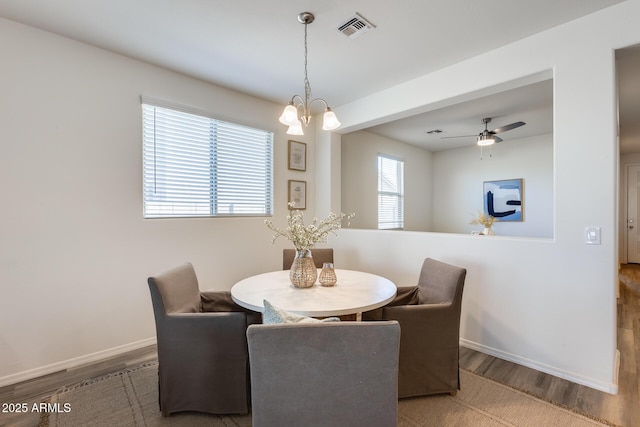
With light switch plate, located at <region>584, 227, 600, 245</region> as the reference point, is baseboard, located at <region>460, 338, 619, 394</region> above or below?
below

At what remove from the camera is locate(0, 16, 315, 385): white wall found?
7.19 ft

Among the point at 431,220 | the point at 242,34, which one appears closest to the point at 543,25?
the point at 242,34

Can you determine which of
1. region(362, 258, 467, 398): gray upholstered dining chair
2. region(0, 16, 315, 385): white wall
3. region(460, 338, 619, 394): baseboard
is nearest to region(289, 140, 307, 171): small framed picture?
region(0, 16, 315, 385): white wall

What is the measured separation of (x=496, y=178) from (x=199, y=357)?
5.89 meters

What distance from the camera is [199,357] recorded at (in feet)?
5.74

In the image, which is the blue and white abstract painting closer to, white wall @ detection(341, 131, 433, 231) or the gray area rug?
white wall @ detection(341, 131, 433, 231)

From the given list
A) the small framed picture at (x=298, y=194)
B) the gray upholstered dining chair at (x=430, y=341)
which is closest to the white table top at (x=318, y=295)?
the gray upholstered dining chair at (x=430, y=341)

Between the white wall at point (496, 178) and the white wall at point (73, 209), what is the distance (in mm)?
5225

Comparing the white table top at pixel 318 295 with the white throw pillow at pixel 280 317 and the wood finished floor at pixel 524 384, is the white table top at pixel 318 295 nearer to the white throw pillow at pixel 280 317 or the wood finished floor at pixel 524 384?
the white throw pillow at pixel 280 317

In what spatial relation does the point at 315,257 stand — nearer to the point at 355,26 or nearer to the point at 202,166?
the point at 202,166

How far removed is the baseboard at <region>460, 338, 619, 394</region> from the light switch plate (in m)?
0.95

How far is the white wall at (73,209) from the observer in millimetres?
2191

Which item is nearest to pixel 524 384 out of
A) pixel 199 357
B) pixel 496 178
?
pixel 199 357

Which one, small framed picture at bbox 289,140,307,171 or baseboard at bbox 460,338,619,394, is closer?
baseboard at bbox 460,338,619,394
